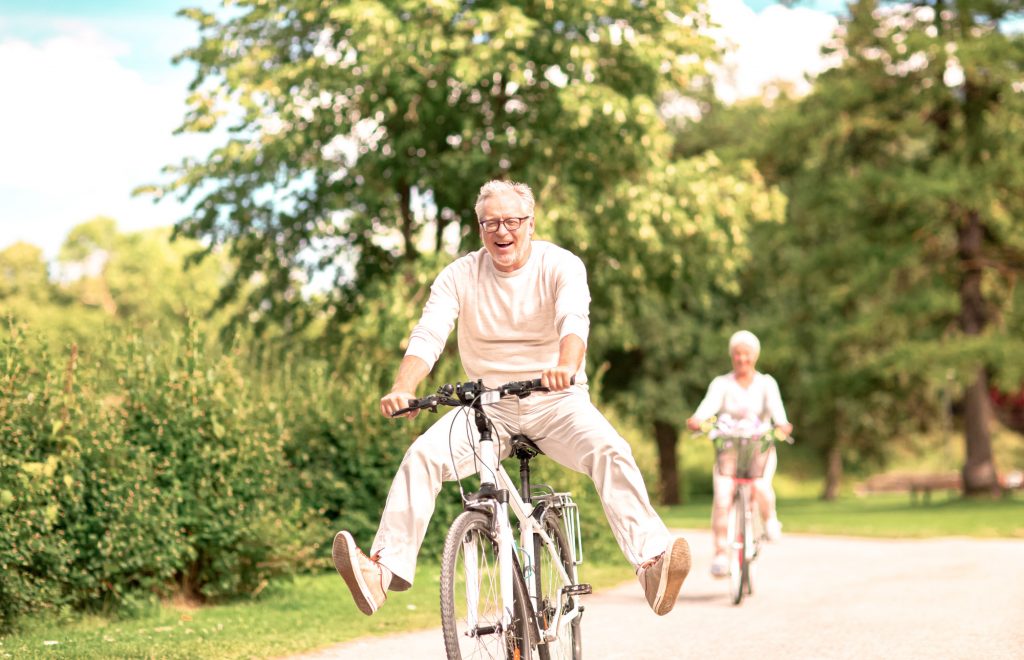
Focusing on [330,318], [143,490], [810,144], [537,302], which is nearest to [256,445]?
[143,490]

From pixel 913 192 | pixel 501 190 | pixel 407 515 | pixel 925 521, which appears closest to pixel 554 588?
pixel 407 515

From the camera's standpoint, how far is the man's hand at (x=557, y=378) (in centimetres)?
520

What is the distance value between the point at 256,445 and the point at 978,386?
82.8ft

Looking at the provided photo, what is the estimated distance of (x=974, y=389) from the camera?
1249 inches

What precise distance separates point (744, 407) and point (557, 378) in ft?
20.5

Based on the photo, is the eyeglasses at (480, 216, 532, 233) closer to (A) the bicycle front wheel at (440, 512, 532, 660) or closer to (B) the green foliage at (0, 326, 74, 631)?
(A) the bicycle front wheel at (440, 512, 532, 660)

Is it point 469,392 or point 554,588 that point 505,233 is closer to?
point 469,392

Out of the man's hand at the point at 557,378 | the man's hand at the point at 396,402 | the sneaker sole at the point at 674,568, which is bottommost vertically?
the sneaker sole at the point at 674,568

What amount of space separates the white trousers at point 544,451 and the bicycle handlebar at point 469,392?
10 centimetres

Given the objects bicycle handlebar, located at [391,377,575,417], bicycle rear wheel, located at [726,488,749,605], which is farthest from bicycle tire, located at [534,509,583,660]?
bicycle rear wheel, located at [726,488,749,605]

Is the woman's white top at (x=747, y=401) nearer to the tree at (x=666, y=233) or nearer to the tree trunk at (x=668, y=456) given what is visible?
the tree at (x=666, y=233)

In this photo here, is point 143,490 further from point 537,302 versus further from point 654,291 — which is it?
point 654,291

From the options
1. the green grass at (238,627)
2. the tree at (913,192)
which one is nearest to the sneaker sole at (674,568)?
the green grass at (238,627)

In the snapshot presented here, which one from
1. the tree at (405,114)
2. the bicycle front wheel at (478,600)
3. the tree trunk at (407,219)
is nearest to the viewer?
the bicycle front wheel at (478,600)
